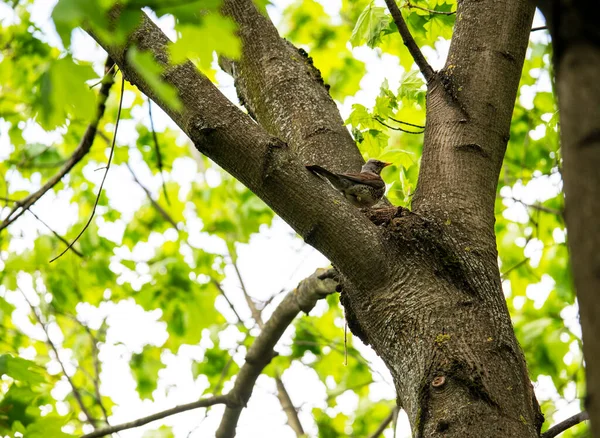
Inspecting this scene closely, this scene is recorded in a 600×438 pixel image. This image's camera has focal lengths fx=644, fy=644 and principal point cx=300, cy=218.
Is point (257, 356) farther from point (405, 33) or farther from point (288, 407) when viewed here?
point (405, 33)

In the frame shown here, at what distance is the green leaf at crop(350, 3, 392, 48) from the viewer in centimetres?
362

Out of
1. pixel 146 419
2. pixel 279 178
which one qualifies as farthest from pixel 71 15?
pixel 146 419

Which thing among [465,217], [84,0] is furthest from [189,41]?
[465,217]

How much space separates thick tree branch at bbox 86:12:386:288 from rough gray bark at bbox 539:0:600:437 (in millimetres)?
1277

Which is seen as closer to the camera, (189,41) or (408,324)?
(189,41)

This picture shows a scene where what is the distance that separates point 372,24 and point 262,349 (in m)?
2.15

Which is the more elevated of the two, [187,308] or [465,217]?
[187,308]

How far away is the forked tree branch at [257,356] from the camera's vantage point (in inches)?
143

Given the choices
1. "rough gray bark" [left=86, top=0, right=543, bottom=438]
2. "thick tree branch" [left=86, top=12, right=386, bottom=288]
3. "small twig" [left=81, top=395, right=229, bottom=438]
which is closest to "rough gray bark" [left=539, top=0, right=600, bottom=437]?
"rough gray bark" [left=86, top=0, right=543, bottom=438]

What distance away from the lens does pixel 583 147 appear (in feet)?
2.68

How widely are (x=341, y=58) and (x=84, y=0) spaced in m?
7.73

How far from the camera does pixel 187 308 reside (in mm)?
6707

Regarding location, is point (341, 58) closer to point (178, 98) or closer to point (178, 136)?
point (178, 136)

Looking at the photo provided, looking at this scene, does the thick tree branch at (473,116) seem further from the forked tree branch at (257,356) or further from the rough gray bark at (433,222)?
the forked tree branch at (257,356)
